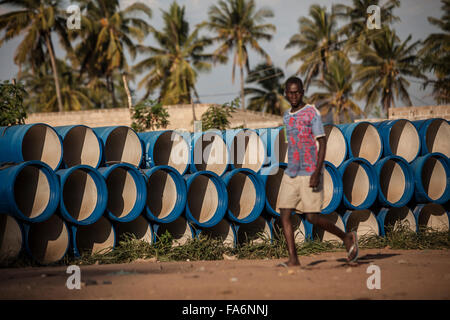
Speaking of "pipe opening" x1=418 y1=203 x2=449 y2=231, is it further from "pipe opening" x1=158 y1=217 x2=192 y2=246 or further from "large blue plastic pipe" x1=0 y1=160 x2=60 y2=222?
"large blue plastic pipe" x1=0 y1=160 x2=60 y2=222

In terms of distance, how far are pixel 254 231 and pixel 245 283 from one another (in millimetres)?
3483

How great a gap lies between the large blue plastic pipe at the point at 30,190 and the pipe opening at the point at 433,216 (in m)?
5.56

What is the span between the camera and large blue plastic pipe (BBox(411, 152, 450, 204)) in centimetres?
746

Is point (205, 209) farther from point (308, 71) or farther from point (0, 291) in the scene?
point (308, 71)

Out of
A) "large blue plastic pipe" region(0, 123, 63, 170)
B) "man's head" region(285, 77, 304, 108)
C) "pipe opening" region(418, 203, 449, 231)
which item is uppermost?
"man's head" region(285, 77, 304, 108)

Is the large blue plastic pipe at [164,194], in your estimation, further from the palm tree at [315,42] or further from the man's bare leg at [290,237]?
the palm tree at [315,42]

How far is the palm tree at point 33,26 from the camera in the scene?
83.9 feet

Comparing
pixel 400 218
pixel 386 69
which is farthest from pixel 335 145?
pixel 386 69

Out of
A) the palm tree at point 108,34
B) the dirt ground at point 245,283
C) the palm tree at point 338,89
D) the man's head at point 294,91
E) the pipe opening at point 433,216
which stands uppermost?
the palm tree at point 108,34

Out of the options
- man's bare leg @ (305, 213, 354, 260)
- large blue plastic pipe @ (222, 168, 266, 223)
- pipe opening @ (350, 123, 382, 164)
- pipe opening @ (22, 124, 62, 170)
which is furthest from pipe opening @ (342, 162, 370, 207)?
pipe opening @ (22, 124, 62, 170)

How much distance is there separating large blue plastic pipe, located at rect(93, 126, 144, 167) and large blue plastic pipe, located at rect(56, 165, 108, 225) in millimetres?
1085

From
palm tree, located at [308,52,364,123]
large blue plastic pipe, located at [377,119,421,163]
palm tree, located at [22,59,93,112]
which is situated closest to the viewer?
large blue plastic pipe, located at [377,119,421,163]

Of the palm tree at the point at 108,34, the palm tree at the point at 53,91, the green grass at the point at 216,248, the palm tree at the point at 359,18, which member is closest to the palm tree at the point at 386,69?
the palm tree at the point at 359,18

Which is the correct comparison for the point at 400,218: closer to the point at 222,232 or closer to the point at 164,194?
the point at 222,232
